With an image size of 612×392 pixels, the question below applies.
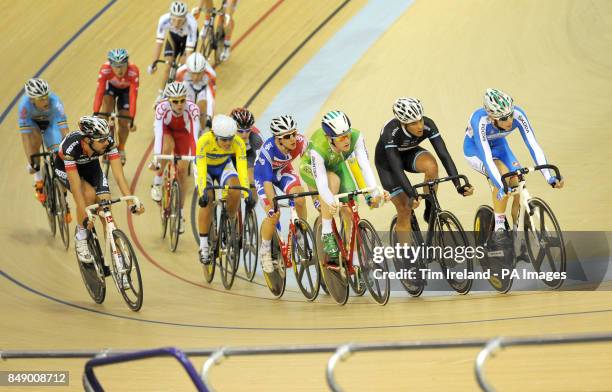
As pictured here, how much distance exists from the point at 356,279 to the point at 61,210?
319 cm

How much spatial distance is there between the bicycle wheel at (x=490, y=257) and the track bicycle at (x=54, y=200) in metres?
3.67

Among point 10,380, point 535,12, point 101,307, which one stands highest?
point 535,12

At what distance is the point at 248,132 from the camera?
8.00 m

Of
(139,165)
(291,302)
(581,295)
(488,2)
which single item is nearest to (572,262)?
(581,295)

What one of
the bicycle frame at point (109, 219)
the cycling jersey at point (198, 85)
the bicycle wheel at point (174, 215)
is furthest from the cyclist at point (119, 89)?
the bicycle frame at point (109, 219)

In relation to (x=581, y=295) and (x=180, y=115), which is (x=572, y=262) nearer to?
(x=581, y=295)

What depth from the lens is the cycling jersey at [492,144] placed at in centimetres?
657

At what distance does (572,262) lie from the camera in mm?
6754

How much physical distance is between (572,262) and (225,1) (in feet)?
21.4

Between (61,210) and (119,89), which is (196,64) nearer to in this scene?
(119,89)

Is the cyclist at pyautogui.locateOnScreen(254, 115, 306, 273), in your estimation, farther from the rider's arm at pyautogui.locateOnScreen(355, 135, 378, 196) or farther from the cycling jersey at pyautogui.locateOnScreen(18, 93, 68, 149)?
the cycling jersey at pyautogui.locateOnScreen(18, 93, 68, 149)

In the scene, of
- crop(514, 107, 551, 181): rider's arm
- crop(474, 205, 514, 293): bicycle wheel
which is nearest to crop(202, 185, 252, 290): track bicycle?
crop(474, 205, 514, 293): bicycle wheel

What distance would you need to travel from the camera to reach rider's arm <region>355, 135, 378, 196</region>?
6.40m

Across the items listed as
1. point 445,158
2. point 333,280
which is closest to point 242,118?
point 333,280
